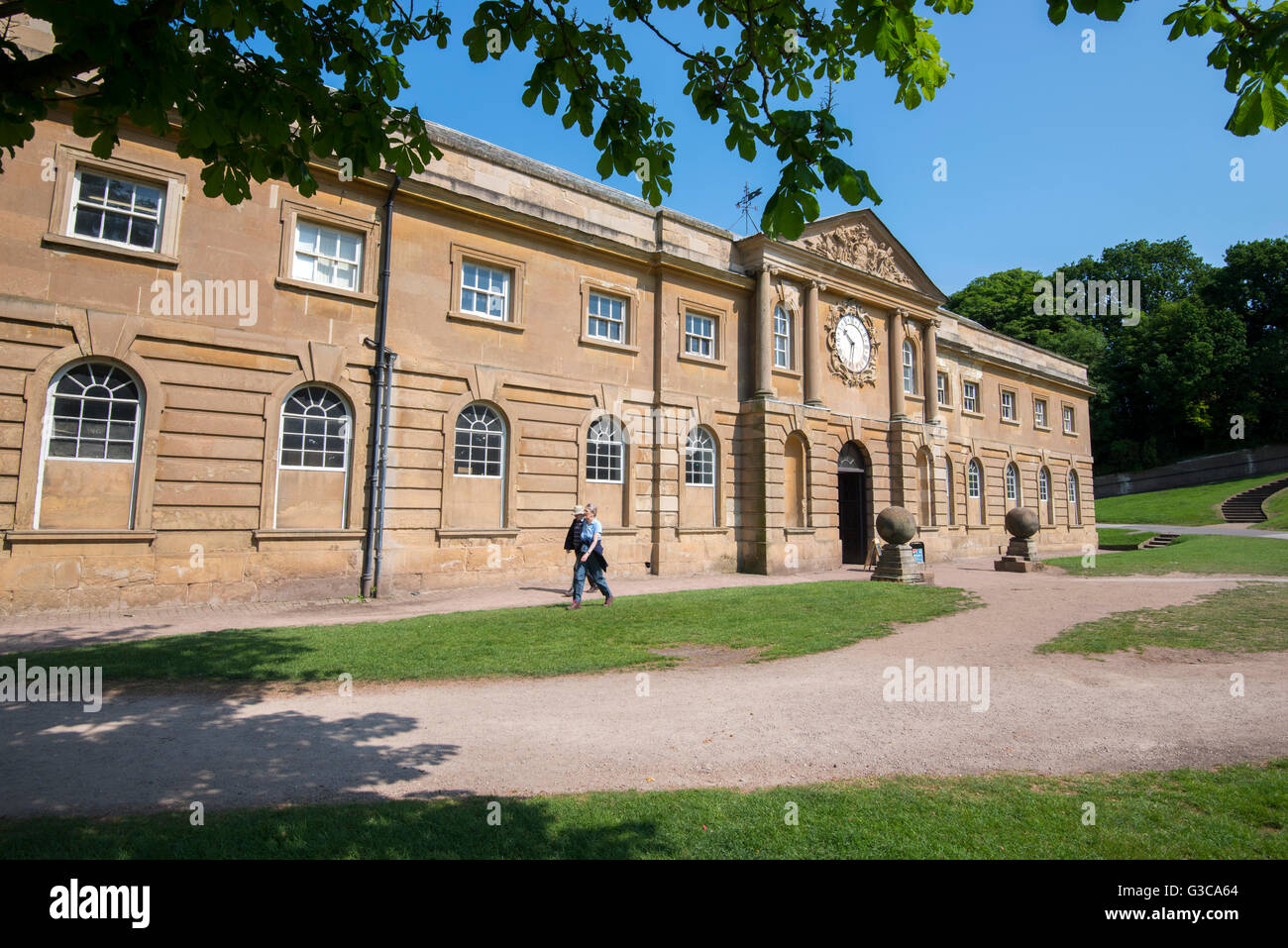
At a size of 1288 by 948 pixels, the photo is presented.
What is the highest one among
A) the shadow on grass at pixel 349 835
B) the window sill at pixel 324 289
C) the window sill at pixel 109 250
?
the window sill at pixel 324 289

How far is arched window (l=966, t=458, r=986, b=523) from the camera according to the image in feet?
99.7

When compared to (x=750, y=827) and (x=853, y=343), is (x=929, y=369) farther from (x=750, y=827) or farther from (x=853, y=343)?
(x=750, y=827)

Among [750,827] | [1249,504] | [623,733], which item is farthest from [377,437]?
[1249,504]

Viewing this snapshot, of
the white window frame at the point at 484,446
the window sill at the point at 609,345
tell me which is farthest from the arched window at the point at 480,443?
the window sill at the point at 609,345

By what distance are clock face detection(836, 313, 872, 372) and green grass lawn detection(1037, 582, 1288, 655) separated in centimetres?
1315

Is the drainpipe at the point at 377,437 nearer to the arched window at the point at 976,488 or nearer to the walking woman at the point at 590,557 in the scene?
the walking woman at the point at 590,557

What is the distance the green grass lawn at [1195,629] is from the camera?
936cm

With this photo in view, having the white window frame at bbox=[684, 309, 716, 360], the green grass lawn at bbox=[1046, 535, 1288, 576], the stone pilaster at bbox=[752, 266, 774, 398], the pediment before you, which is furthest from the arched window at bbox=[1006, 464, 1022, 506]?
the white window frame at bbox=[684, 309, 716, 360]

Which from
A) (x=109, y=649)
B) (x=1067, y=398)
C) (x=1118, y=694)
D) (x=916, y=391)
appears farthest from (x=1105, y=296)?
(x=109, y=649)

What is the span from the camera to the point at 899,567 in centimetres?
1798

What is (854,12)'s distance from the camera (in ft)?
12.9

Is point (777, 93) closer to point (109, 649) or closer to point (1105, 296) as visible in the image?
point (109, 649)

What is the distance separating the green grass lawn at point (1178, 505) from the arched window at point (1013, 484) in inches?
713

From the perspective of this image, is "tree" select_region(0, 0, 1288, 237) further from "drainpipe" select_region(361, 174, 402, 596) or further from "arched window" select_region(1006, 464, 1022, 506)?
"arched window" select_region(1006, 464, 1022, 506)
